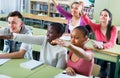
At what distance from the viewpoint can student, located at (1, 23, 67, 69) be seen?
2320 millimetres

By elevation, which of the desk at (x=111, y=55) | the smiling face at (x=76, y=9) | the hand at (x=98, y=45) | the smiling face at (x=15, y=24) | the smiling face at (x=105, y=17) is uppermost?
the smiling face at (x=76, y=9)

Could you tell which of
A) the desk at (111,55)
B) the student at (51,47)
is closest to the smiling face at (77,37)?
the student at (51,47)

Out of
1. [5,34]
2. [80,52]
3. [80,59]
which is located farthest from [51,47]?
[80,52]

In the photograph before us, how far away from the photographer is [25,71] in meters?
2.16

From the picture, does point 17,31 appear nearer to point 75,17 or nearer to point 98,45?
point 98,45

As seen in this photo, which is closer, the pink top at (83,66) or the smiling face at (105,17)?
the pink top at (83,66)

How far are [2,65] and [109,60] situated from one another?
1.69 metres

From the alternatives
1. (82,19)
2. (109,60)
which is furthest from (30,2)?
(109,60)

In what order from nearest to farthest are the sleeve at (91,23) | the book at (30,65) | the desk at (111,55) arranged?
the book at (30,65)
the desk at (111,55)
the sleeve at (91,23)

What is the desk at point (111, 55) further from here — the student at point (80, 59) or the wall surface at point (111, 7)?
the wall surface at point (111, 7)

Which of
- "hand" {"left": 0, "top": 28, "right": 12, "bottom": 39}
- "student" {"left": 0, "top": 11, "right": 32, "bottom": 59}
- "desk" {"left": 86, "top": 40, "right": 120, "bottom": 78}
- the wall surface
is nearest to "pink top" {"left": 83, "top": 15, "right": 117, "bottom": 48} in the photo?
"desk" {"left": 86, "top": 40, "right": 120, "bottom": 78}

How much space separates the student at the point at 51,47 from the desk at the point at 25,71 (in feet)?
0.52

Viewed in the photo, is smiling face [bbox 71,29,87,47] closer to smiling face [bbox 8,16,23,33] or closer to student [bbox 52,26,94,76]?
student [bbox 52,26,94,76]

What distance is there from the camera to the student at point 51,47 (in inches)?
91.4
